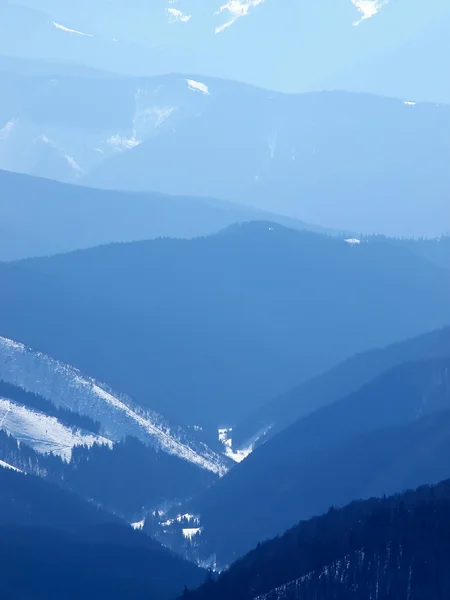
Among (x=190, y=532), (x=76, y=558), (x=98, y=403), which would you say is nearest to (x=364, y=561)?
(x=76, y=558)

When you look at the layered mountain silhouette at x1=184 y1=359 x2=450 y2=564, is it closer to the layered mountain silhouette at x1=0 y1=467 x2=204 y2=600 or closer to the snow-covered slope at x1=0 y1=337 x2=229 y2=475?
the snow-covered slope at x1=0 y1=337 x2=229 y2=475

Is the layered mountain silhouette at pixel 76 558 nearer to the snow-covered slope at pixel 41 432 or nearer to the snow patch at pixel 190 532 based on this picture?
the snow patch at pixel 190 532

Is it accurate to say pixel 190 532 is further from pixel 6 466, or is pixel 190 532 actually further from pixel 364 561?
pixel 364 561

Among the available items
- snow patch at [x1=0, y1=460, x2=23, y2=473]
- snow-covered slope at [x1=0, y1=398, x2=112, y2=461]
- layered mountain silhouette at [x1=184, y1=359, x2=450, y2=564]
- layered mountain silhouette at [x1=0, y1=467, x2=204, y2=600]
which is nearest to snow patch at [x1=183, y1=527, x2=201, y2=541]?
layered mountain silhouette at [x1=184, y1=359, x2=450, y2=564]

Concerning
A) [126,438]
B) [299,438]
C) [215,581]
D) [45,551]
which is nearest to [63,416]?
[126,438]

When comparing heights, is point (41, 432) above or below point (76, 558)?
above
